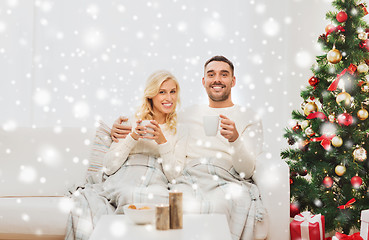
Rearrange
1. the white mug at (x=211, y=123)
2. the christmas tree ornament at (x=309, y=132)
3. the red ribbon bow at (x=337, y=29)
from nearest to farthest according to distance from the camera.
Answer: the white mug at (x=211, y=123)
the red ribbon bow at (x=337, y=29)
the christmas tree ornament at (x=309, y=132)

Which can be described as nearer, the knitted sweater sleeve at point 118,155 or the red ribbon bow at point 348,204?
the red ribbon bow at point 348,204

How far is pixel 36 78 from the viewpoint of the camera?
3.21 meters

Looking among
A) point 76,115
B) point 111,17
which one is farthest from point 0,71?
point 111,17

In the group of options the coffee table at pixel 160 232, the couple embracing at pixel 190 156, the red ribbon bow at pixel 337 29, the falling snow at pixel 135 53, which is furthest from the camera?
the falling snow at pixel 135 53

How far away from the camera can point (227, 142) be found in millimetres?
2373

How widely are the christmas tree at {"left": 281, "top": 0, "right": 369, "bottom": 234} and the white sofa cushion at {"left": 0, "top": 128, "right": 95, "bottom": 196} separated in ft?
4.35

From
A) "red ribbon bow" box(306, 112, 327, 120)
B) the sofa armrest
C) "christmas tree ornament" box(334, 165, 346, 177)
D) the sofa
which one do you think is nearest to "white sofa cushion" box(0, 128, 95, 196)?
the sofa

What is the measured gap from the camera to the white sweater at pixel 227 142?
216 centimetres

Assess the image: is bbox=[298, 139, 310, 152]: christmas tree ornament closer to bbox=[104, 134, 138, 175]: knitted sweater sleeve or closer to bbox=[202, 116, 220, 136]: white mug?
bbox=[202, 116, 220, 136]: white mug

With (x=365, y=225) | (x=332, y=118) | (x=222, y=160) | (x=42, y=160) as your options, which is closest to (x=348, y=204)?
(x=365, y=225)

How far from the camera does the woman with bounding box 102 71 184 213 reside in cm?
200

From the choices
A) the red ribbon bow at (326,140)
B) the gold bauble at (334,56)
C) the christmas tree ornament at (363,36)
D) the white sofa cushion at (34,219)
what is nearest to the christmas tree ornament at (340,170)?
the red ribbon bow at (326,140)

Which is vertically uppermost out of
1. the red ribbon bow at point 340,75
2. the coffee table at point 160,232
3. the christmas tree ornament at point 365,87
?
the red ribbon bow at point 340,75

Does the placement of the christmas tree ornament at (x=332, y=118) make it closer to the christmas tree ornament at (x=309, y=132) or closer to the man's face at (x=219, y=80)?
the christmas tree ornament at (x=309, y=132)
